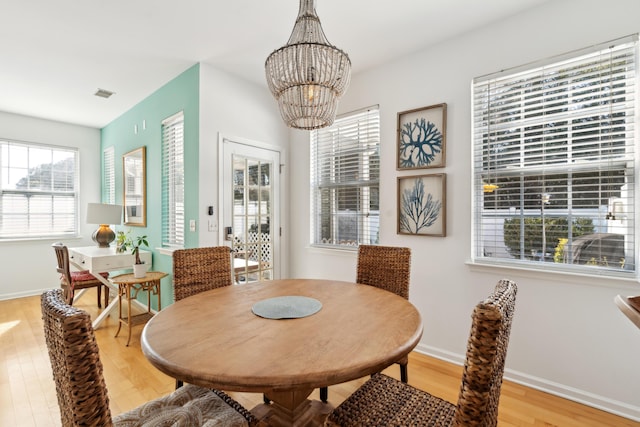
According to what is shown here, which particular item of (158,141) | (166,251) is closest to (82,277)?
(166,251)

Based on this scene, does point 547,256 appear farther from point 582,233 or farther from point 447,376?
point 447,376

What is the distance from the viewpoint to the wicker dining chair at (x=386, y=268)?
212 cm

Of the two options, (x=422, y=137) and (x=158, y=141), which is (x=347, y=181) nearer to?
(x=422, y=137)

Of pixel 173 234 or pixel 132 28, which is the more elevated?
pixel 132 28

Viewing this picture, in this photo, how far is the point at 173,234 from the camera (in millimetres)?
3379

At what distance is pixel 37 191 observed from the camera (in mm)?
4594

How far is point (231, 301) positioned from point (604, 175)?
246cm

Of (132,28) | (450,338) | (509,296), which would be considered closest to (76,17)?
(132,28)

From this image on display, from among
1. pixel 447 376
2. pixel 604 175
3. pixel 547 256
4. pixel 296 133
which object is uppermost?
pixel 296 133

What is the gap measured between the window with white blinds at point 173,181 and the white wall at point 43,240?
2.60 m

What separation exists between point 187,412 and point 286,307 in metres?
0.57

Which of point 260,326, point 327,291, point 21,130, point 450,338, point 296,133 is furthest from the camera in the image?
point 21,130

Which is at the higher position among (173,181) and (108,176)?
(108,176)

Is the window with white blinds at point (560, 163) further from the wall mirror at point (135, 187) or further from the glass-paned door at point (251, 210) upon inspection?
the wall mirror at point (135, 187)
